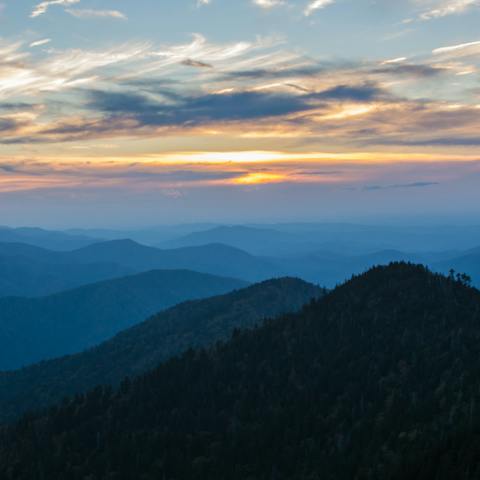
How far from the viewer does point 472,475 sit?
9925cm

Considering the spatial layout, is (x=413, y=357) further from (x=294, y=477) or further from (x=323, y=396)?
(x=294, y=477)

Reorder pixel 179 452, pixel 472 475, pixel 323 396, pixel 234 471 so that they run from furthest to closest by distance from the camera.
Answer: pixel 323 396 < pixel 179 452 < pixel 234 471 < pixel 472 475

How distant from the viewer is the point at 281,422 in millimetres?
176875

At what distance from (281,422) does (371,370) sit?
133 feet

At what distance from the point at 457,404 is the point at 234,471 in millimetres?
64920

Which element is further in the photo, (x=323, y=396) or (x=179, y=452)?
(x=323, y=396)

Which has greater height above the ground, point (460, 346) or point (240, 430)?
point (460, 346)

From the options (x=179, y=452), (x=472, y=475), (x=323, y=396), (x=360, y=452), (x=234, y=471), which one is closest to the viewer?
(x=472, y=475)

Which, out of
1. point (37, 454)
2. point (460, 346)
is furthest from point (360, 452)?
point (37, 454)

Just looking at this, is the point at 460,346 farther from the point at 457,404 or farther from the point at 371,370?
the point at 457,404

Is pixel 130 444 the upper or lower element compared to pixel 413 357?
lower

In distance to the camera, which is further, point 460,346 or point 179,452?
point 460,346

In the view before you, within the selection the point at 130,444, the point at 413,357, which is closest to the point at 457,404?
the point at 413,357

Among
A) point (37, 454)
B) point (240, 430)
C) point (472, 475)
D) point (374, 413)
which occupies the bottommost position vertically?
point (37, 454)
